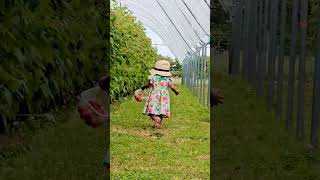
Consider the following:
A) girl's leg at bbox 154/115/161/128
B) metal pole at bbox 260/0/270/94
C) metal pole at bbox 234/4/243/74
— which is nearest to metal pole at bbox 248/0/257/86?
metal pole at bbox 260/0/270/94

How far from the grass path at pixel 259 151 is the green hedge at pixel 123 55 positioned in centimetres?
175

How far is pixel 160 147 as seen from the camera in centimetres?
545

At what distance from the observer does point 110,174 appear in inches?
162

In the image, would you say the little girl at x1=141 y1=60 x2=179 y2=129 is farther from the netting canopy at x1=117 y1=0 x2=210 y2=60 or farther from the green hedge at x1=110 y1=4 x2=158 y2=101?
the netting canopy at x1=117 y1=0 x2=210 y2=60

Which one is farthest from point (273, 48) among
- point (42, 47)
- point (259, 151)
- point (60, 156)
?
point (42, 47)

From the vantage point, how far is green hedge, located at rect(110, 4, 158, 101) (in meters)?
8.21

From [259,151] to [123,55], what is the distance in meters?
4.87

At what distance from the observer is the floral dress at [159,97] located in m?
7.10

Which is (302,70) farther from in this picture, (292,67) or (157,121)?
(157,121)

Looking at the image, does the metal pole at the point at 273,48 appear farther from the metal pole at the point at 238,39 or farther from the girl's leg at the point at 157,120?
the metal pole at the point at 238,39

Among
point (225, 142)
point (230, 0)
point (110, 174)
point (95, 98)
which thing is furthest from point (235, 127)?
point (230, 0)

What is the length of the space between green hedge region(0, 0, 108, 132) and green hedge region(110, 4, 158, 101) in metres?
0.79

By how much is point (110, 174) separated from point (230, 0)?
1160 cm

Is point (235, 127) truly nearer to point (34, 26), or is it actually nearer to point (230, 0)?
point (34, 26)
